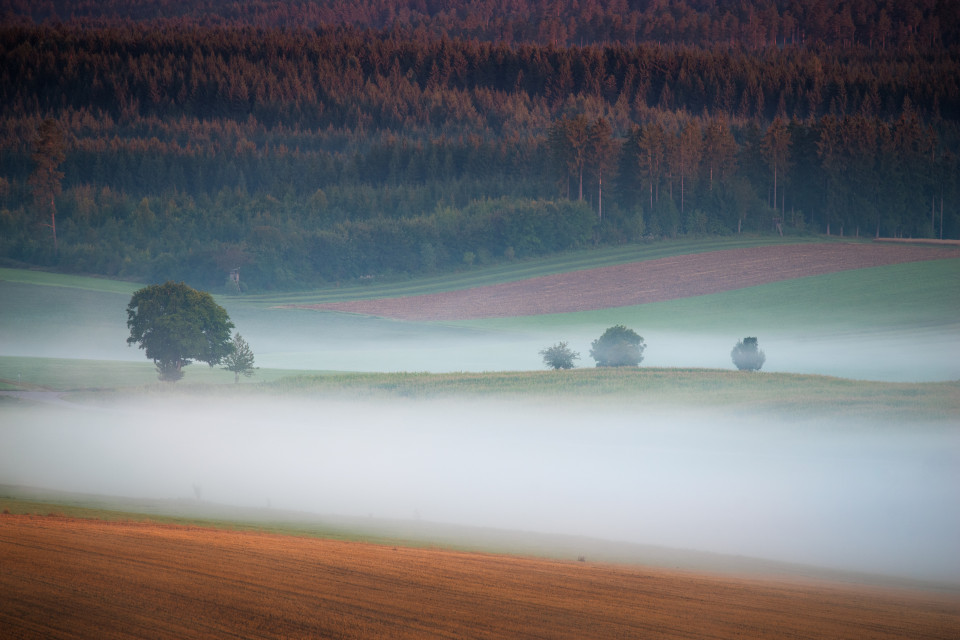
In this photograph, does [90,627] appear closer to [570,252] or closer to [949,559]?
[949,559]

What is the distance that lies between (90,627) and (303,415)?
2907 centimetres

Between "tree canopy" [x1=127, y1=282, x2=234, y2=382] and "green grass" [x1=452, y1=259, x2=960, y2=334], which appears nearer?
"tree canopy" [x1=127, y1=282, x2=234, y2=382]

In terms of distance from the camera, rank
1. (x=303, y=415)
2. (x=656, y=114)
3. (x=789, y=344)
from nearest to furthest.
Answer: (x=303, y=415)
(x=789, y=344)
(x=656, y=114)

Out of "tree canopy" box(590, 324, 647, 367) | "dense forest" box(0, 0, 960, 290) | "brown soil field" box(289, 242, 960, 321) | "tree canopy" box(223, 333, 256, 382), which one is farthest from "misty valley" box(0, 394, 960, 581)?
"dense forest" box(0, 0, 960, 290)

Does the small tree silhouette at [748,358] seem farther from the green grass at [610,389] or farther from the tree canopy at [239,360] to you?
the tree canopy at [239,360]

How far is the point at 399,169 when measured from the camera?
116 meters

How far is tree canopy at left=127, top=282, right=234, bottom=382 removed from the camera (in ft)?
152

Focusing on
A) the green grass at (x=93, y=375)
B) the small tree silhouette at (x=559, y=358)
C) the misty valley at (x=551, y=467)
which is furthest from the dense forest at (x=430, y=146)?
the misty valley at (x=551, y=467)

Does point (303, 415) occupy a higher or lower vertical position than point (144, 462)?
higher

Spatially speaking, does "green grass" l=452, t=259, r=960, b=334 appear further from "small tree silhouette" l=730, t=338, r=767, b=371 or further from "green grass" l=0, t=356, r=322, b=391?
"green grass" l=0, t=356, r=322, b=391

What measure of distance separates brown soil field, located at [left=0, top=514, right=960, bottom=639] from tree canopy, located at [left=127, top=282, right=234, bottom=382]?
33353 mm

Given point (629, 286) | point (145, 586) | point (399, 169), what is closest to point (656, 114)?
point (399, 169)

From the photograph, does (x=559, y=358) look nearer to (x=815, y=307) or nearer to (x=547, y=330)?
(x=547, y=330)

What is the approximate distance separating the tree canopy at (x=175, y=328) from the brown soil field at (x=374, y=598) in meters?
33.4
